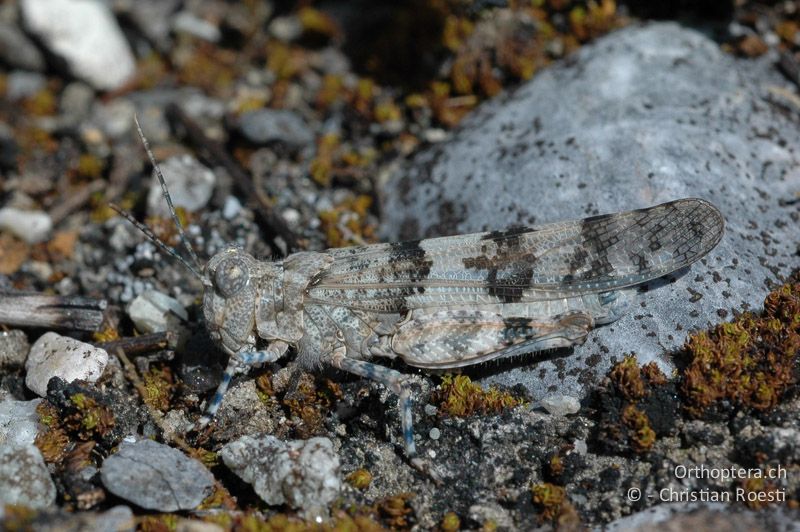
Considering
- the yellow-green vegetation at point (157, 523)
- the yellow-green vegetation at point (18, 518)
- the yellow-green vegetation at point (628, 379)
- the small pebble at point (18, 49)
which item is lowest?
the yellow-green vegetation at point (157, 523)

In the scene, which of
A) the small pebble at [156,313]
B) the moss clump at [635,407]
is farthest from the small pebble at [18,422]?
the moss clump at [635,407]

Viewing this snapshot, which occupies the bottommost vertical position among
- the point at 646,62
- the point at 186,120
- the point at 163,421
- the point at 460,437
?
the point at 163,421

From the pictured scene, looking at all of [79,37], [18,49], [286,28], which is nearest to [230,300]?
[286,28]

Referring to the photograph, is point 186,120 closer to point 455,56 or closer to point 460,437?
point 455,56

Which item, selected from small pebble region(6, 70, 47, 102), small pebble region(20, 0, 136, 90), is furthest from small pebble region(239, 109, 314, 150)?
small pebble region(6, 70, 47, 102)

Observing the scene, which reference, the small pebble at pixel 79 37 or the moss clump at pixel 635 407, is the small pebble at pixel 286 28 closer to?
the small pebble at pixel 79 37

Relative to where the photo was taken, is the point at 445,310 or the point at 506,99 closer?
the point at 445,310

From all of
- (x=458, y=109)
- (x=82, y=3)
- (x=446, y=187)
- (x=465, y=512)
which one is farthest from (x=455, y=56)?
(x=465, y=512)
